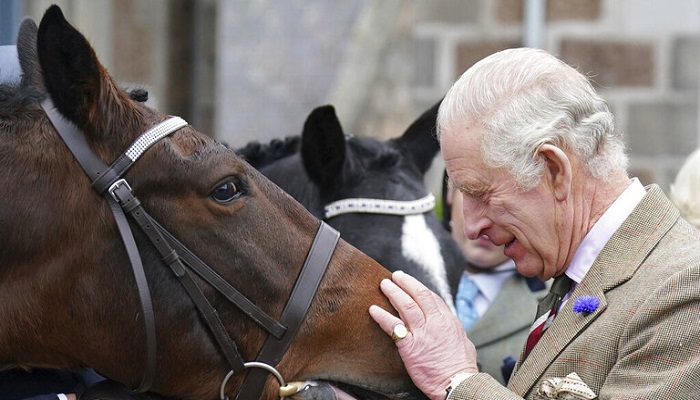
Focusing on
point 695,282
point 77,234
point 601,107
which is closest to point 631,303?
point 695,282

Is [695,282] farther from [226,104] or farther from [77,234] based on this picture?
[226,104]

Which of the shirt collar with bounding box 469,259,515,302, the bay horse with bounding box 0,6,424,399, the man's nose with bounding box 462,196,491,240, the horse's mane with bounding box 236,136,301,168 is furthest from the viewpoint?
the shirt collar with bounding box 469,259,515,302

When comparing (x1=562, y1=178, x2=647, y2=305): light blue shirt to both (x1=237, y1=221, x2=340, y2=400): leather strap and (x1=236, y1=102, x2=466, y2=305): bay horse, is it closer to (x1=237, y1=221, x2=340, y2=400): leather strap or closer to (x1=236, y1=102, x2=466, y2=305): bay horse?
(x1=237, y1=221, x2=340, y2=400): leather strap

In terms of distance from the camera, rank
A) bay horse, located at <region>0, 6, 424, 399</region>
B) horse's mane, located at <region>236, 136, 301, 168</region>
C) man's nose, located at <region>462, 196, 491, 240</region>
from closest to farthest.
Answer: bay horse, located at <region>0, 6, 424, 399</region>
man's nose, located at <region>462, 196, 491, 240</region>
horse's mane, located at <region>236, 136, 301, 168</region>

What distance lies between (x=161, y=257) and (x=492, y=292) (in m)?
2.06

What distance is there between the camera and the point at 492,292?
13.8ft

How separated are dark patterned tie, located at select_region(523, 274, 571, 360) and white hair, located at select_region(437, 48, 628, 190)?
34 cm

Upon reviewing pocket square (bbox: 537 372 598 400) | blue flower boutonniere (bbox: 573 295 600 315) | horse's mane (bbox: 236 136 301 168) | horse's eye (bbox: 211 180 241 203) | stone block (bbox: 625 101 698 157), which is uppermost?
horse's eye (bbox: 211 180 241 203)

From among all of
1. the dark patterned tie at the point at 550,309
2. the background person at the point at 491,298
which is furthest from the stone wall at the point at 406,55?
Result: the dark patterned tie at the point at 550,309

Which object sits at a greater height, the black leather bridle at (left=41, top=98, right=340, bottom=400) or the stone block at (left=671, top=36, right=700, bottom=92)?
the black leather bridle at (left=41, top=98, right=340, bottom=400)

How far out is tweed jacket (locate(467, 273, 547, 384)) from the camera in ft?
12.9

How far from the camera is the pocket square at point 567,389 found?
230 cm

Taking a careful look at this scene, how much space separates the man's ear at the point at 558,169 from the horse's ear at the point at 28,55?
1.23m

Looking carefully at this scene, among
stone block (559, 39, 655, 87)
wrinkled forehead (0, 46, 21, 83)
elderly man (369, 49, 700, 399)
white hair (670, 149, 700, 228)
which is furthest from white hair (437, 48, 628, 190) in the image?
stone block (559, 39, 655, 87)
